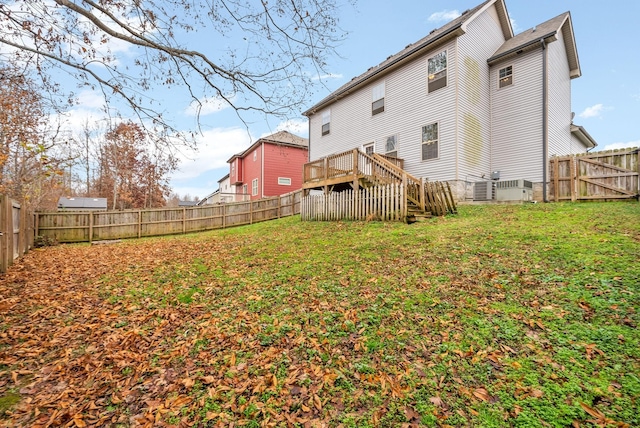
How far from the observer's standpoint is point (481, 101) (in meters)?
13.2

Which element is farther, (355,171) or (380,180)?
(355,171)

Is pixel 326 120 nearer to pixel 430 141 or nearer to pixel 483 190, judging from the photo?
pixel 430 141

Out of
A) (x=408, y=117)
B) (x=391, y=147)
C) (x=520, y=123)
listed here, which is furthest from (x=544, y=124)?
(x=391, y=147)

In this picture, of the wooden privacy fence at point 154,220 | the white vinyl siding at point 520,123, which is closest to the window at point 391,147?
the white vinyl siding at point 520,123

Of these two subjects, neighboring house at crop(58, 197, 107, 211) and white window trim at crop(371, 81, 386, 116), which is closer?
white window trim at crop(371, 81, 386, 116)

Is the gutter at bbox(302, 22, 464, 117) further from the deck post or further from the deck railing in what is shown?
the deck railing

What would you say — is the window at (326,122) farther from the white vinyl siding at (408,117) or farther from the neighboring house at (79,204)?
the neighboring house at (79,204)

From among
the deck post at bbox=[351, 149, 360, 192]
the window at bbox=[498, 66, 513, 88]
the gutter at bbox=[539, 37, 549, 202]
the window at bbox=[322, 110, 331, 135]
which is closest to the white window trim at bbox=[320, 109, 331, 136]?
the window at bbox=[322, 110, 331, 135]

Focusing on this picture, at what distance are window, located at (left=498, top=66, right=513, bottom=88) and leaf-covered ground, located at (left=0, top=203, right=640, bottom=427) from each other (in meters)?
9.92

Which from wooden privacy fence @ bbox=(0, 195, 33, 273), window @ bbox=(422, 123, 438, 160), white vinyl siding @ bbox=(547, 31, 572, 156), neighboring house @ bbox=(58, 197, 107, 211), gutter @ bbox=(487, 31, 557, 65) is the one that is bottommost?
wooden privacy fence @ bbox=(0, 195, 33, 273)

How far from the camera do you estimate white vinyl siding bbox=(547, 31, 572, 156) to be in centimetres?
1262

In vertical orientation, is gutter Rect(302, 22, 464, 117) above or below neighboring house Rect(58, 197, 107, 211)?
above

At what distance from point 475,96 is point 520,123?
7.53 feet

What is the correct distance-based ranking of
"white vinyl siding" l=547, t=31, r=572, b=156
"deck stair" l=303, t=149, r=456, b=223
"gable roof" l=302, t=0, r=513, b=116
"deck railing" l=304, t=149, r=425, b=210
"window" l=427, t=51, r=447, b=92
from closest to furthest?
"deck stair" l=303, t=149, r=456, b=223 < "deck railing" l=304, t=149, r=425, b=210 < "gable roof" l=302, t=0, r=513, b=116 < "window" l=427, t=51, r=447, b=92 < "white vinyl siding" l=547, t=31, r=572, b=156
